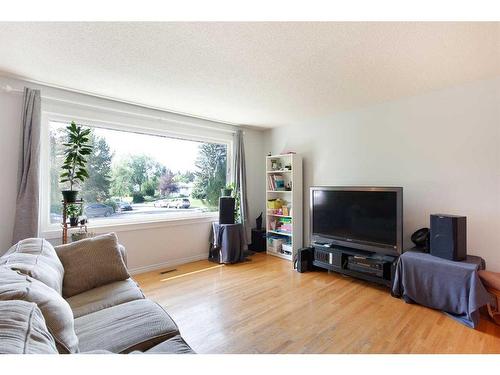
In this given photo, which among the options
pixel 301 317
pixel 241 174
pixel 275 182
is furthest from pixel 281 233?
pixel 301 317

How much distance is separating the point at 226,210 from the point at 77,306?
245 cm

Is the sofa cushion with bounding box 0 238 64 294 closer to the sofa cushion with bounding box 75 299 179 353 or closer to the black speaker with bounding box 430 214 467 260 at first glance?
the sofa cushion with bounding box 75 299 179 353

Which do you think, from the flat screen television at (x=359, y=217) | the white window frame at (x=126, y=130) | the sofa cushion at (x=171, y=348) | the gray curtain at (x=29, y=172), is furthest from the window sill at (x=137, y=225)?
the sofa cushion at (x=171, y=348)

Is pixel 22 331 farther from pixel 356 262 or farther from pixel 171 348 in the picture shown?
pixel 356 262

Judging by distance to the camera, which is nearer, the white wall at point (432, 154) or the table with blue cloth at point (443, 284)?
the table with blue cloth at point (443, 284)

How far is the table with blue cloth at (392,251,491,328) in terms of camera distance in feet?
6.81

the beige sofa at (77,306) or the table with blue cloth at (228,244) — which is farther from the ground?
the beige sofa at (77,306)

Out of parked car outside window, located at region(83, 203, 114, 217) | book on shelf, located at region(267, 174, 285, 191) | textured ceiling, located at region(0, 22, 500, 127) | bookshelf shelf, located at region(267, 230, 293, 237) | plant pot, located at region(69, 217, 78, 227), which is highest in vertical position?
textured ceiling, located at region(0, 22, 500, 127)

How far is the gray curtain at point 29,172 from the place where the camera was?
8.12 feet

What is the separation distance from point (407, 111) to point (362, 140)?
0.61 meters

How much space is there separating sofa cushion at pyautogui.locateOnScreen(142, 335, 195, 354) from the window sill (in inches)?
90.4

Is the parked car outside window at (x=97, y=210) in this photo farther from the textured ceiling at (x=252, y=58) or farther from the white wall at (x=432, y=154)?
the white wall at (x=432, y=154)

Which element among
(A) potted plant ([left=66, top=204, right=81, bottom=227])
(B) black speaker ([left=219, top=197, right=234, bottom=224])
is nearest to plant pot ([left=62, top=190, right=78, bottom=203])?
(A) potted plant ([left=66, top=204, right=81, bottom=227])

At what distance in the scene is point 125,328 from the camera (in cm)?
129
